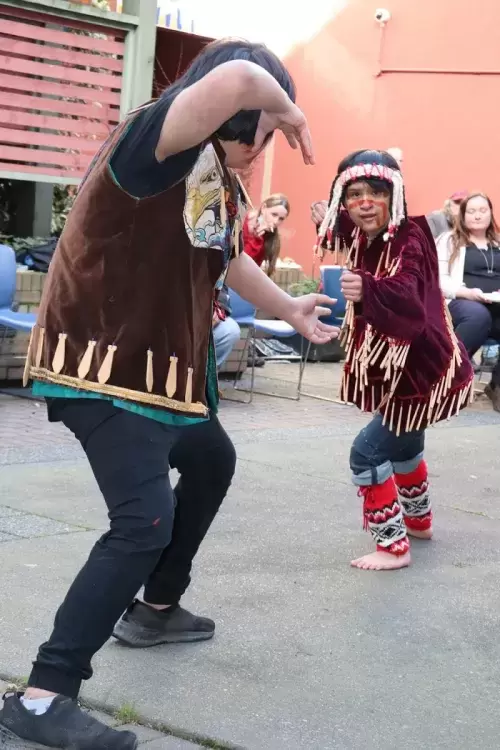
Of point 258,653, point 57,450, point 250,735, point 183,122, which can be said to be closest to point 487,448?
point 57,450

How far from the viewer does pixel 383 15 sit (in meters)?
14.7

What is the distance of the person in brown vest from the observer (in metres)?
2.82

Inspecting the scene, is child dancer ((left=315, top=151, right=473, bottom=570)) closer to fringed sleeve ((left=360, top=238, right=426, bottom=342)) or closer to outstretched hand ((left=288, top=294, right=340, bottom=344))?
fringed sleeve ((left=360, top=238, right=426, bottom=342))

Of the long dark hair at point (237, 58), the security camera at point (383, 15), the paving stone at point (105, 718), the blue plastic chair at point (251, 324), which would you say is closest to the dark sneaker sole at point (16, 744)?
the paving stone at point (105, 718)

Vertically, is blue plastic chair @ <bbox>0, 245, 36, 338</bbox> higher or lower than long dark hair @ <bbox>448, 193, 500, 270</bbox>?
lower

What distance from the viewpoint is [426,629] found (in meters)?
4.00

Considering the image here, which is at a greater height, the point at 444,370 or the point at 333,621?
the point at 444,370

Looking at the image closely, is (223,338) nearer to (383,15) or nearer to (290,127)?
(290,127)

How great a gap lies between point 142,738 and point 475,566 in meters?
2.23

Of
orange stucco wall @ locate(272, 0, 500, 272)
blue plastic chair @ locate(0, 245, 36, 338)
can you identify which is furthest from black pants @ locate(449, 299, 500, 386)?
orange stucco wall @ locate(272, 0, 500, 272)

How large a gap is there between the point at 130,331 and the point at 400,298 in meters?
1.59

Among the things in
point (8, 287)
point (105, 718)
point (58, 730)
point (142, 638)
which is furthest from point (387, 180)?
point (8, 287)

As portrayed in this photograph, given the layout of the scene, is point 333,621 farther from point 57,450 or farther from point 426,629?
point 57,450

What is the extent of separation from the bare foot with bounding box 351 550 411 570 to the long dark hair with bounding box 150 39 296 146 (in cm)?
222
